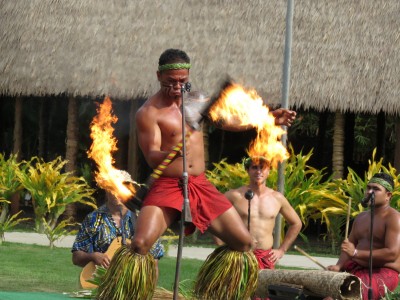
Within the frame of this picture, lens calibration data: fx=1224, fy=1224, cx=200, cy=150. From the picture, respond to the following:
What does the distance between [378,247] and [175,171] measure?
2.01m

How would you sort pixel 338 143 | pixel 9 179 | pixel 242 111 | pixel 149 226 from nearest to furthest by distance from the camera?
pixel 149 226
pixel 242 111
pixel 9 179
pixel 338 143

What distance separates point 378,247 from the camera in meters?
8.09

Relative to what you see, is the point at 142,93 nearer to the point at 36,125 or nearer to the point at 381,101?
the point at 381,101

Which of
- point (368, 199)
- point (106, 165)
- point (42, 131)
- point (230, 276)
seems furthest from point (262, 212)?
point (42, 131)

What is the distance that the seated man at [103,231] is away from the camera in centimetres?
805

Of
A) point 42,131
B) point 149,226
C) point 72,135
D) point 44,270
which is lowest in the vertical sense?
point 44,270

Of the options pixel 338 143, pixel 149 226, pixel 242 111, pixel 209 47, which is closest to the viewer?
pixel 149 226

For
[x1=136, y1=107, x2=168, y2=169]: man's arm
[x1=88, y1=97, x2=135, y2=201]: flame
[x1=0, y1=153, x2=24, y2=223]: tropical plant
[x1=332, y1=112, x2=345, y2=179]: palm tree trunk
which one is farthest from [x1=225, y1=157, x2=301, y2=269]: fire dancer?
[x1=332, y1=112, x2=345, y2=179]: palm tree trunk

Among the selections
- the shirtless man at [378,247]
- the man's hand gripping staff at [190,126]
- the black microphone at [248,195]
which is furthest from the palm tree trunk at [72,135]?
the man's hand gripping staff at [190,126]

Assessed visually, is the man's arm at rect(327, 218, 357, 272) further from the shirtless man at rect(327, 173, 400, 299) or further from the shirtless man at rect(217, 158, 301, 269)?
the shirtless man at rect(217, 158, 301, 269)

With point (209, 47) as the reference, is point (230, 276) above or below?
below

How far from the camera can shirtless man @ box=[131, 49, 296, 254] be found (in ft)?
21.5

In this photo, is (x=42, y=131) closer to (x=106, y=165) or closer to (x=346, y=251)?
(x=346, y=251)

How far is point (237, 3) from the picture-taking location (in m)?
17.3
